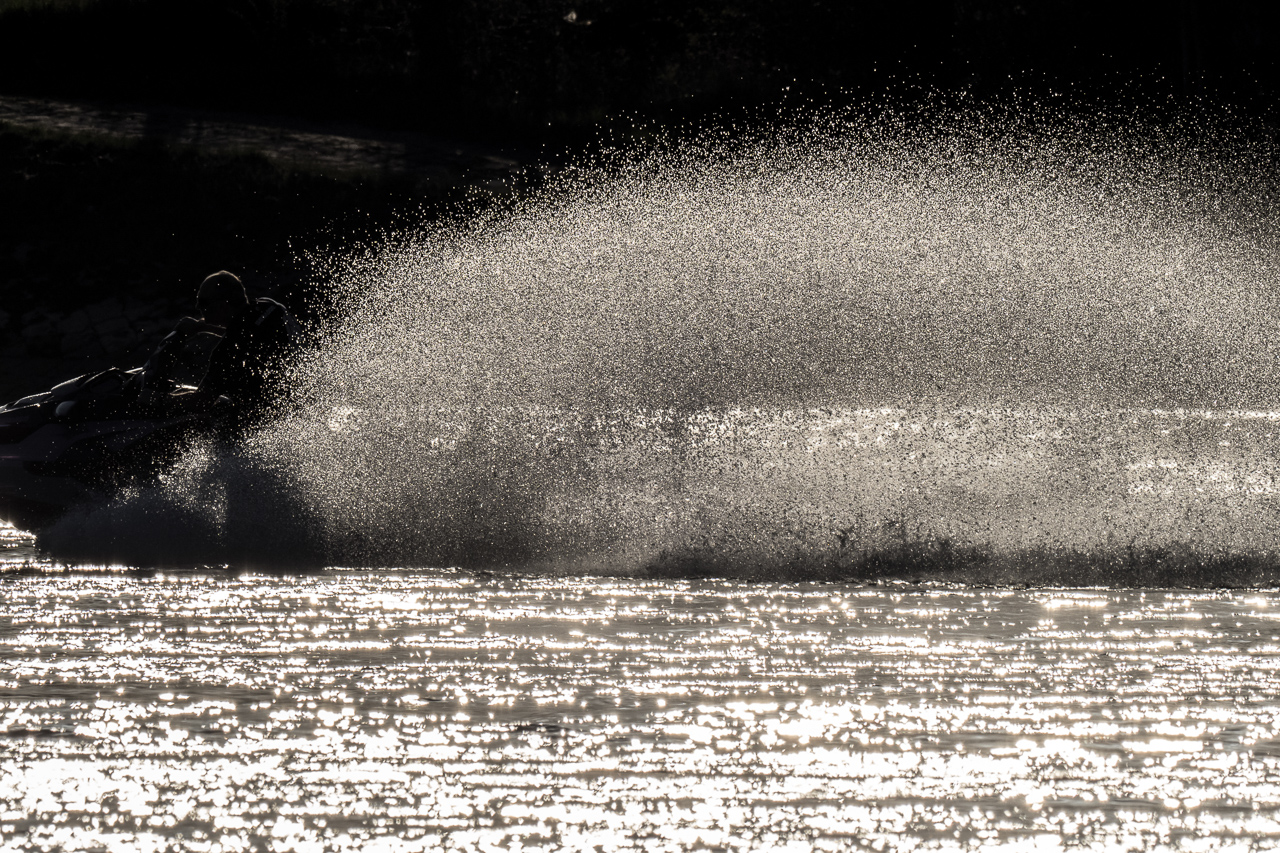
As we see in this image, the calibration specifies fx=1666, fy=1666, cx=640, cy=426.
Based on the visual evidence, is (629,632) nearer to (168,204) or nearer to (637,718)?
(637,718)

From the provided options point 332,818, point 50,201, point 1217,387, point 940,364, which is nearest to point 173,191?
point 50,201

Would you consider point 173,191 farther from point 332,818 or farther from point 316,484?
point 332,818

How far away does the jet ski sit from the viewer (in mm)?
9805

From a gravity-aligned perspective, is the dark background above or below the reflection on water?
above

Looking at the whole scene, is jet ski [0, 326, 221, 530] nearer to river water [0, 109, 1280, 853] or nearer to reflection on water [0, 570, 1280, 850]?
river water [0, 109, 1280, 853]

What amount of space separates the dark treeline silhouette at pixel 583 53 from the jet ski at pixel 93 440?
30.7 m

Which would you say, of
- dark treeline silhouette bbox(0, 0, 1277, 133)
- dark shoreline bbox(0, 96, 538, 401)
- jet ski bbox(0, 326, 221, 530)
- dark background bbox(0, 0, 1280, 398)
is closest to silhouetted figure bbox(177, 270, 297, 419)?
jet ski bbox(0, 326, 221, 530)

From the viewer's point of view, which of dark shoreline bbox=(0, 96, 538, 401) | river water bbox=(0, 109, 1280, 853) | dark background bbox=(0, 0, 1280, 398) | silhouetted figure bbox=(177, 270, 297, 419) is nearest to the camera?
river water bbox=(0, 109, 1280, 853)

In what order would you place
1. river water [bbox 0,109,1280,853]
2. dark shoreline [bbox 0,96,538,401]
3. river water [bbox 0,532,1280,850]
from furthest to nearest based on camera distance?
1. dark shoreline [bbox 0,96,538,401]
2. river water [bbox 0,109,1280,853]
3. river water [bbox 0,532,1280,850]

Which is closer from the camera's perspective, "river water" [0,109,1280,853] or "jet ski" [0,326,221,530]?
"river water" [0,109,1280,853]

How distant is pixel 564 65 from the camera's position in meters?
43.2

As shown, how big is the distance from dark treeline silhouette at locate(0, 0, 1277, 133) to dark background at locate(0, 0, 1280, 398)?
5cm

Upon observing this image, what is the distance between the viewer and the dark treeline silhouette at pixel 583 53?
4078cm

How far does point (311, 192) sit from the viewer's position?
33812 mm
